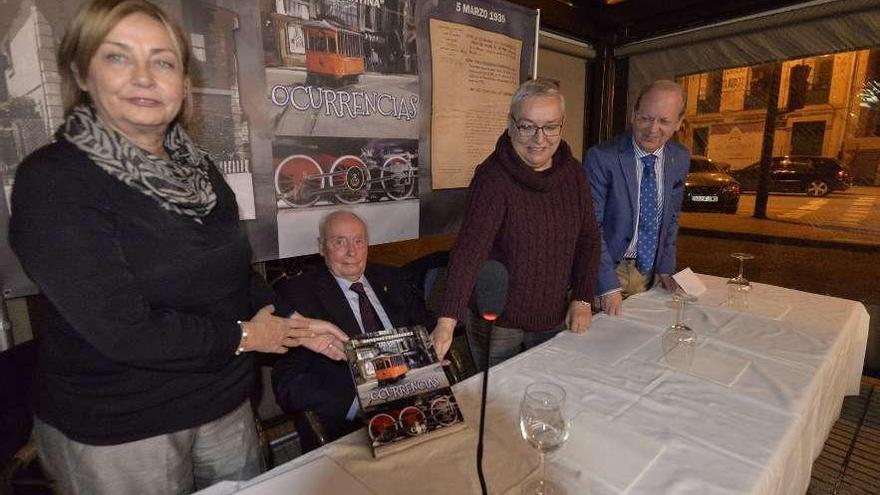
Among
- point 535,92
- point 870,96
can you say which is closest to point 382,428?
point 535,92

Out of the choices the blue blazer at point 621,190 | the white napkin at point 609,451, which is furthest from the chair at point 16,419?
the blue blazer at point 621,190

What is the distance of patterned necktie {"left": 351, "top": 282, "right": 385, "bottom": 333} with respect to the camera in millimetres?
1666

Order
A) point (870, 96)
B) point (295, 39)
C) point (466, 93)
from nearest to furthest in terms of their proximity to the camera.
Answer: point (295, 39) → point (466, 93) → point (870, 96)

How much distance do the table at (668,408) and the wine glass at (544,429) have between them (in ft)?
0.12

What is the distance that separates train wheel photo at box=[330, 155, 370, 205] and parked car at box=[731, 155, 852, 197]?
20.2ft

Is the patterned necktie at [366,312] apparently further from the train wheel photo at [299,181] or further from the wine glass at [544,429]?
the wine glass at [544,429]

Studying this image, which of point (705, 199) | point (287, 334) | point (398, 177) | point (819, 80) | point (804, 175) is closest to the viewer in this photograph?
point (287, 334)

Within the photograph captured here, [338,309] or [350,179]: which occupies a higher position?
[350,179]

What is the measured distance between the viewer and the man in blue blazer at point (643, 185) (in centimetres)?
203

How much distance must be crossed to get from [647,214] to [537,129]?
0.95 meters

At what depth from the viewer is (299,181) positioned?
6.76ft

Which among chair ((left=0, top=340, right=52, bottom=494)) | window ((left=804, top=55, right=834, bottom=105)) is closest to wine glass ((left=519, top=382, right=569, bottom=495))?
chair ((left=0, top=340, right=52, bottom=494))

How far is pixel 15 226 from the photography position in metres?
0.83

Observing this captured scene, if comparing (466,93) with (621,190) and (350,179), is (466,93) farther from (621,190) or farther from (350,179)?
(621,190)
